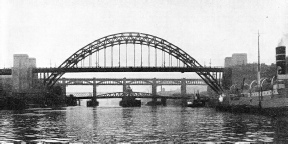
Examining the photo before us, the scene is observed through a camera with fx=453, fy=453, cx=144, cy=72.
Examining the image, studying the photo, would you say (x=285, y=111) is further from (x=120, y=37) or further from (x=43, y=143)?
(x=120, y=37)

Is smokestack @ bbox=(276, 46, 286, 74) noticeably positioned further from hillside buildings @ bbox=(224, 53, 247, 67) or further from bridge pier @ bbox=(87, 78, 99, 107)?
bridge pier @ bbox=(87, 78, 99, 107)

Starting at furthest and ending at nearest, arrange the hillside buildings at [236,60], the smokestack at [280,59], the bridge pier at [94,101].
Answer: the bridge pier at [94,101] → the hillside buildings at [236,60] → the smokestack at [280,59]

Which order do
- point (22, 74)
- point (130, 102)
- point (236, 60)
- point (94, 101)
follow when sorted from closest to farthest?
point (22, 74)
point (236, 60)
point (130, 102)
point (94, 101)

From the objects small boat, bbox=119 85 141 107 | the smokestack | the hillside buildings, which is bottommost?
small boat, bbox=119 85 141 107

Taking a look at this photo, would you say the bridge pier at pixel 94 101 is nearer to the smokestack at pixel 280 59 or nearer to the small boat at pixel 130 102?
the small boat at pixel 130 102

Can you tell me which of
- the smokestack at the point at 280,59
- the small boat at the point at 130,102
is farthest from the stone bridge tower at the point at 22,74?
the smokestack at the point at 280,59

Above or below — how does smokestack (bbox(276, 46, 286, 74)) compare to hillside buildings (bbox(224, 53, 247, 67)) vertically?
below

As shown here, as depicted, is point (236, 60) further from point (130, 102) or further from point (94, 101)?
point (94, 101)

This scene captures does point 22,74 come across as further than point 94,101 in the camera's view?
No

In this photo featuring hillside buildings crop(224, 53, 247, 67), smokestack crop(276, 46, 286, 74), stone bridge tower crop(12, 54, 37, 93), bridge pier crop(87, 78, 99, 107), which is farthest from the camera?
bridge pier crop(87, 78, 99, 107)

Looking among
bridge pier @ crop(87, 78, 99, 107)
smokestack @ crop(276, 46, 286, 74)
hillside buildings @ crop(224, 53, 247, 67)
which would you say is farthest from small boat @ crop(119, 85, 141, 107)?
smokestack @ crop(276, 46, 286, 74)

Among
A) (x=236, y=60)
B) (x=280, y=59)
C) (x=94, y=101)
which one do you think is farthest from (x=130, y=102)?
(x=280, y=59)
